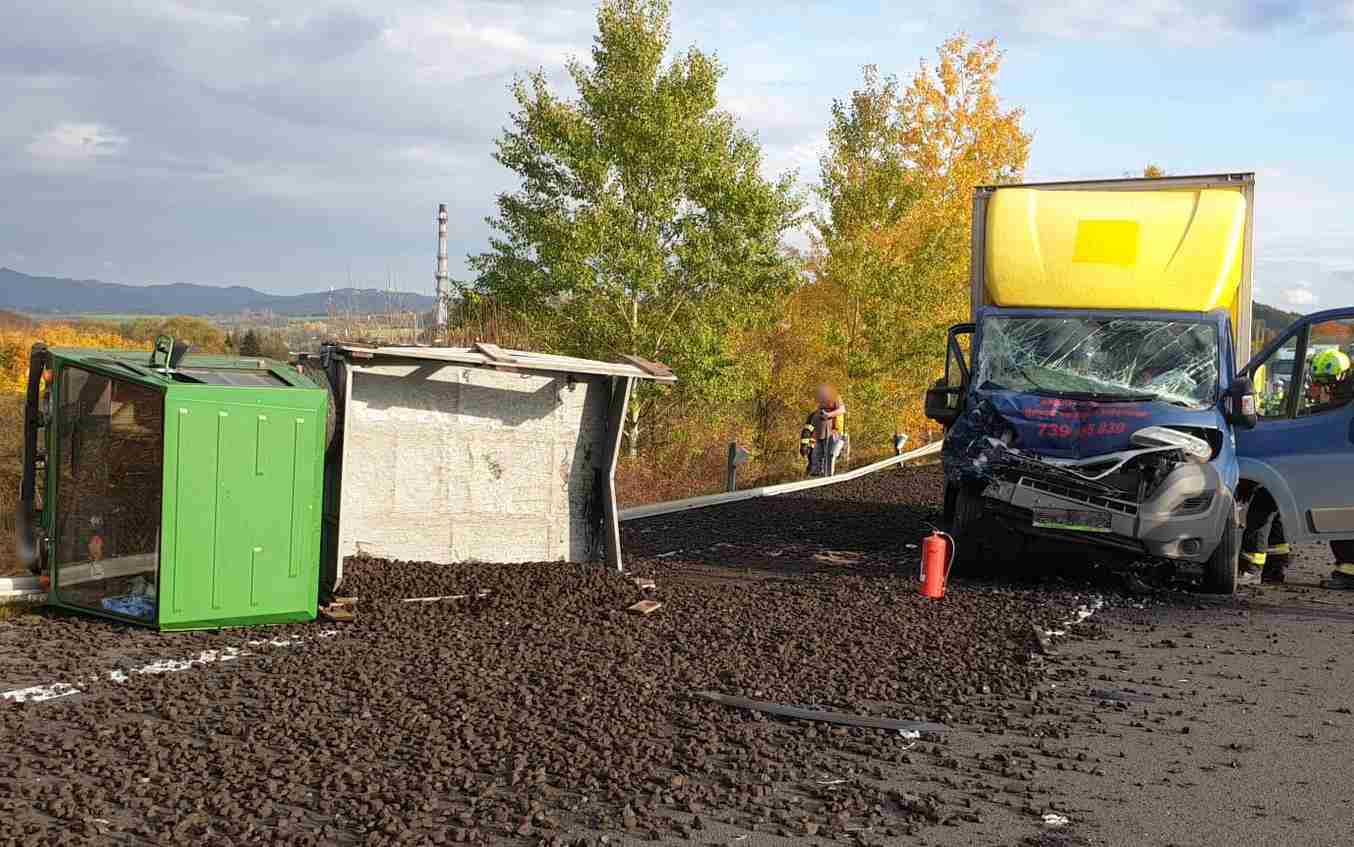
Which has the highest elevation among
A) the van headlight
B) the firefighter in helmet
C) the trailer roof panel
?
the firefighter in helmet

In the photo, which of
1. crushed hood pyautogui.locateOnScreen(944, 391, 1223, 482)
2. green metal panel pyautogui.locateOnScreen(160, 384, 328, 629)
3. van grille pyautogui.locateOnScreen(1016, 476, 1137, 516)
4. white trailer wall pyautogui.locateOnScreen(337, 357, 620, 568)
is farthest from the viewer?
crushed hood pyautogui.locateOnScreen(944, 391, 1223, 482)

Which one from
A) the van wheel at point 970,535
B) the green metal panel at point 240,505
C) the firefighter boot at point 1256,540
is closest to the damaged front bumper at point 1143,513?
the van wheel at point 970,535

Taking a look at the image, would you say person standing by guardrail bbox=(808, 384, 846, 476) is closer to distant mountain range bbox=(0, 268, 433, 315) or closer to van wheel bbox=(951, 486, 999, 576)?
van wheel bbox=(951, 486, 999, 576)

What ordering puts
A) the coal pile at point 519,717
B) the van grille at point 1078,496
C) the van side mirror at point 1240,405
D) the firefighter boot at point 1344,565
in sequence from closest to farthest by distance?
the coal pile at point 519,717 → the van grille at point 1078,496 → the van side mirror at point 1240,405 → the firefighter boot at point 1344,565

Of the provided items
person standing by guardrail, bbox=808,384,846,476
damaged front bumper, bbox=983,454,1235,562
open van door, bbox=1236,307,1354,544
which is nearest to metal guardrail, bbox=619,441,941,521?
person standing by guardrail, bbox=808,384,846,476

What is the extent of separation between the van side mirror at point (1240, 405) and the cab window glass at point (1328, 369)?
75 cm

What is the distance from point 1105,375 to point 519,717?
22.3 feet

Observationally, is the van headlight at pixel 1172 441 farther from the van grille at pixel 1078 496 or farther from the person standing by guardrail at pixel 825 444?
the person standing by guardrail at pixel 825 444

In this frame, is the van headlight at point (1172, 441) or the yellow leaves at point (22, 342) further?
the yellow leaves at point (22, 342)

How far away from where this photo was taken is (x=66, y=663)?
7.03 m

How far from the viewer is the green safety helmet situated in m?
10.8

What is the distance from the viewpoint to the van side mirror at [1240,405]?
1051 centimetres

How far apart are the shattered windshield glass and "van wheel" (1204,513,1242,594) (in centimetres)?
110

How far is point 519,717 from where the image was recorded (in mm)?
6137
